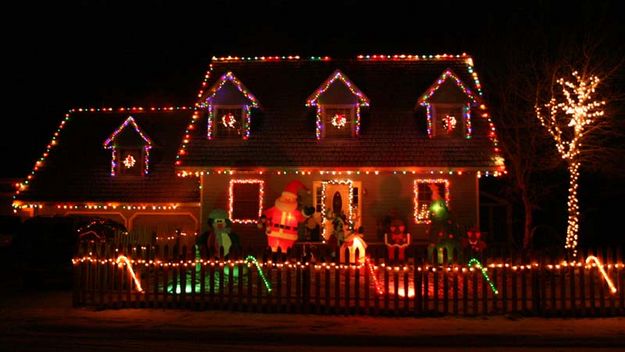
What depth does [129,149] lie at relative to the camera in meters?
25.8

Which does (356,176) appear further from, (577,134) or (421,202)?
(577,134)

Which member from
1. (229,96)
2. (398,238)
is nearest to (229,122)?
(229,96)

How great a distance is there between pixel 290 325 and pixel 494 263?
169 inches

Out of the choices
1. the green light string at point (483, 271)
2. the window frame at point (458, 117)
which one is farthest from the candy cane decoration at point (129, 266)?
the window frame at point (458, 117)

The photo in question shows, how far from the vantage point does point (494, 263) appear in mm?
12344

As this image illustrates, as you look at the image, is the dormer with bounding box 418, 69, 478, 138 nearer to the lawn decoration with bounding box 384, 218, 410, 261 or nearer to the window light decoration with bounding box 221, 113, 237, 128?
the lawn decoration with bounding box 384, 218, 410, 261

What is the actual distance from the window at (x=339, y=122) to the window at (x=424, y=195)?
10.6 ft

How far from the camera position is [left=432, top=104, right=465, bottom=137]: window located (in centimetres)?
2300

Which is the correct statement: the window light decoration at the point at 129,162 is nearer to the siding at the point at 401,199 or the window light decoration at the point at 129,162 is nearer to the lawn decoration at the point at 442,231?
the siding at the point at 401,199

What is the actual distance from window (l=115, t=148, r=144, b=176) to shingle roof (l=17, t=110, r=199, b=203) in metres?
0.28

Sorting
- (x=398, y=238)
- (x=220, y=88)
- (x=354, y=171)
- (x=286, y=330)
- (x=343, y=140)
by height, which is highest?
(x=220, y=88)

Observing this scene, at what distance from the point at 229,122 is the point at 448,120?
830 centimetres

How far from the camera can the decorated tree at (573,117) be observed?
22.0 metres

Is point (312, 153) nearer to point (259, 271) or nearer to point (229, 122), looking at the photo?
point (229, 122)
